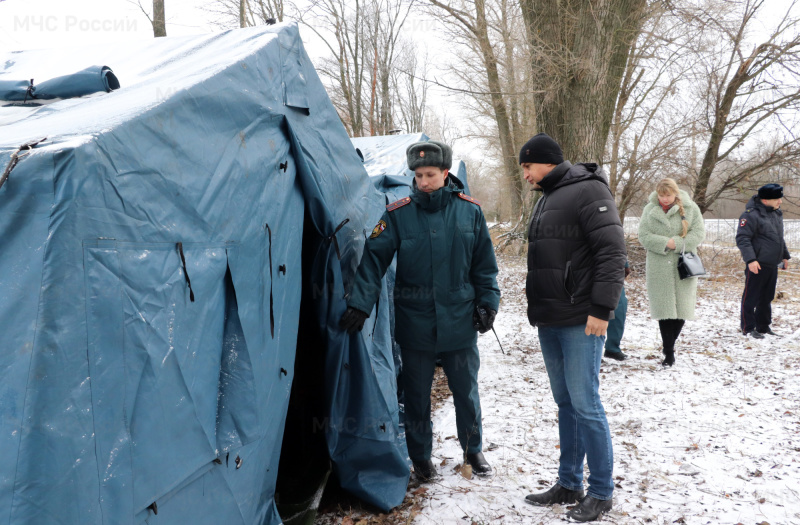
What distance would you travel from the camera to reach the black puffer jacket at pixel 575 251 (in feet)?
8.49

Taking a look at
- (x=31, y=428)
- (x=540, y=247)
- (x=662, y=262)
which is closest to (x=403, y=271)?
(x=540, y=247)

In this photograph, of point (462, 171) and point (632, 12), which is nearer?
point (462, 171)

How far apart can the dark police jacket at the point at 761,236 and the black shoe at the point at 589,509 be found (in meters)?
4.91

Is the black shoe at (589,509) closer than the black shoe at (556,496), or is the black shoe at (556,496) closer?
the black shoe at (589,509)

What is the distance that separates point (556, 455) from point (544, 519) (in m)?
0.85

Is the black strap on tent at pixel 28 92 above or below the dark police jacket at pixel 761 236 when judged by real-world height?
above

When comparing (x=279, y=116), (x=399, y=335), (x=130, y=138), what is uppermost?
(x=279, y=116)

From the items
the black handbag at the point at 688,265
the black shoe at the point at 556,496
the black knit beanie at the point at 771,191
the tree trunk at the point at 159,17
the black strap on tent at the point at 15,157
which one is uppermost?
the tree trunk at the point at 159,17

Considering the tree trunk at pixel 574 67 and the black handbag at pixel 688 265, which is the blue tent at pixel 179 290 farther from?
the tree trunk at pixel 574 67

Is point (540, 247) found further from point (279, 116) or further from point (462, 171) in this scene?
point (462, 171)

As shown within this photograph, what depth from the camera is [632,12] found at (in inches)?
302

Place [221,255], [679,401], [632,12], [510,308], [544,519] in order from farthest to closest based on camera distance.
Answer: [510,308]
[632,12]
[679,401]
[544,519]
[221,255]

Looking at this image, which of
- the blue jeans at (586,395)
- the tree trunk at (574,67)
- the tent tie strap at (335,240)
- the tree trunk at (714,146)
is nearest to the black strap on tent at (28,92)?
the tent tie strap at (335,240)

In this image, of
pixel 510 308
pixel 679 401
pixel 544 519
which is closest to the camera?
pixel 544 519
